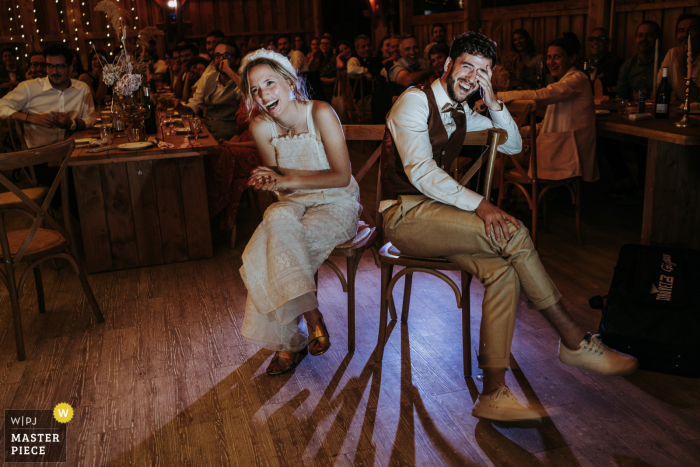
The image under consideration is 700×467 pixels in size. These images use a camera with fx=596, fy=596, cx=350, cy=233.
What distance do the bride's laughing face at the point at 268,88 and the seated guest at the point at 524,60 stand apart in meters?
4.20

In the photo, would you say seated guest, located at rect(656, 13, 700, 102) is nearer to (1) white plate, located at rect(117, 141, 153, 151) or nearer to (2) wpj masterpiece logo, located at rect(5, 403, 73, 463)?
(1) white plate, located at rect(117, 141, 153, 151)

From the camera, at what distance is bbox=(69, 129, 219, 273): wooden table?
3.23 meters

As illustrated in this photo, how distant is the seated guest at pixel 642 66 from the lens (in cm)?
461

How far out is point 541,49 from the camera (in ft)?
21.8

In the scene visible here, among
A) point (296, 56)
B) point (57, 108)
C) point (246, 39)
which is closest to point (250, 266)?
point (57, 108)

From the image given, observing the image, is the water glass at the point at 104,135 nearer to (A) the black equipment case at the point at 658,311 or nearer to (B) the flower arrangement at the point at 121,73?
(B) the flower arrangement at the point at 121,73

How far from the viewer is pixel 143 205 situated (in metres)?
3.34

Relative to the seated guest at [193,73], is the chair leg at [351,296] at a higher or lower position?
lower

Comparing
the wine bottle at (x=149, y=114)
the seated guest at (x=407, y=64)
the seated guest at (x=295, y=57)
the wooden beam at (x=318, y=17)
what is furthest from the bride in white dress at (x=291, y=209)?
the wooden beam at (x=318, y=17)

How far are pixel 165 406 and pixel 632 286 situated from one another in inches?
68.8

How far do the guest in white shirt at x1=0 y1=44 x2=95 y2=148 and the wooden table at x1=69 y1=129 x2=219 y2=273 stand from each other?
71cm

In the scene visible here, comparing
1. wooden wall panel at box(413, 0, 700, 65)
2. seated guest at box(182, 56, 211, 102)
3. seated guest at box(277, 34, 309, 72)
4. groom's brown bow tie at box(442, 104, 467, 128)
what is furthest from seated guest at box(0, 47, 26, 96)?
groom's brown bow tie at box(442, 104, 467, 128)

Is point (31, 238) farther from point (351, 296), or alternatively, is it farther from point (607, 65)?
point (607, 65)

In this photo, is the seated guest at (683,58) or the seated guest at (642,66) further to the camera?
the seated guest at (642,66)
